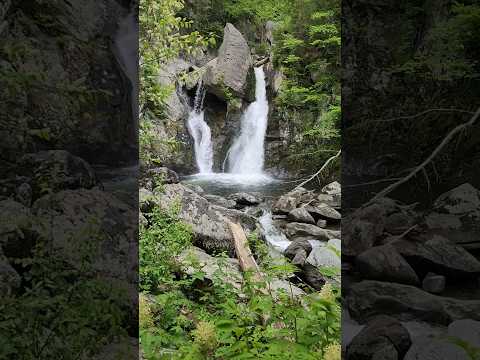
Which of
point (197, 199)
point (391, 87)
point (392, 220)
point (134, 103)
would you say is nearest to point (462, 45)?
point (391, 87)

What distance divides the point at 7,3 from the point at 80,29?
0.21m

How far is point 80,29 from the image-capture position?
1.29 meters

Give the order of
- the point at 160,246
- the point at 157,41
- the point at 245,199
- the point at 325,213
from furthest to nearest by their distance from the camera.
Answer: the point at 245,199 → the point at 325,213 → the point at 160,246 → the point at 157,41

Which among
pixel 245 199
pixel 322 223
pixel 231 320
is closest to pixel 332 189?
pixel 322 223

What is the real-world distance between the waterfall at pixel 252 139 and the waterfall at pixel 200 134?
0.53 meters

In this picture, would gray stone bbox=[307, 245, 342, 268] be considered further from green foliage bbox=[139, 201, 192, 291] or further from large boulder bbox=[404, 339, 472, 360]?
large boulder bbox=[404, 339, 472, 360]

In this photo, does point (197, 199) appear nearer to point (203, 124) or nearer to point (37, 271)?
point (37, 271)

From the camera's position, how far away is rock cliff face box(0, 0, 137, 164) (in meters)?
1.21

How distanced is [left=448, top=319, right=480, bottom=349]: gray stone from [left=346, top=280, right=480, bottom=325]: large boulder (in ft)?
0.05

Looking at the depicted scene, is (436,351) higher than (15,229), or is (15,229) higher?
(15,229)

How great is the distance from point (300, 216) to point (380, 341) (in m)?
4.94

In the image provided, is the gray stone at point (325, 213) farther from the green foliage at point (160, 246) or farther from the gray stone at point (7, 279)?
the gray stone at point (7, 279)

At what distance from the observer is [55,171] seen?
48.8 inches

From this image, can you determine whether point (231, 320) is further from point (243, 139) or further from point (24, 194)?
point (243, 139)
